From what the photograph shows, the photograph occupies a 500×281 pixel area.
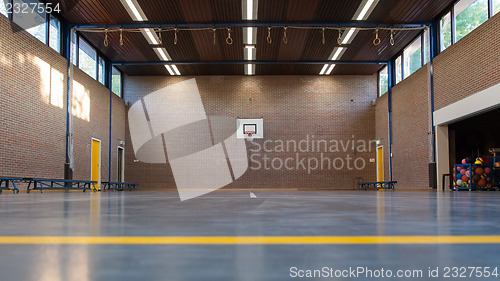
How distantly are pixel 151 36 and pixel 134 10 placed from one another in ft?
7.43

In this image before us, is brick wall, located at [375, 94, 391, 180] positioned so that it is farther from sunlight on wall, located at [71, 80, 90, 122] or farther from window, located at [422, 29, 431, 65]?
sunlight on wall, located at [71, 80, 90, 122]

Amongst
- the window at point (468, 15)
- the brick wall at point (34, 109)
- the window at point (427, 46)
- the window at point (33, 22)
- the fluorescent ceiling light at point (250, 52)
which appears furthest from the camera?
the fluorescent ceiling light at point (250, 52)

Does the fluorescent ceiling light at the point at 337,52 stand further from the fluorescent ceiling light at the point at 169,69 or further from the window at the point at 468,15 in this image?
the fluorescent ceiling light at the point at 169,69

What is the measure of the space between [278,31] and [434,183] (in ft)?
26.0

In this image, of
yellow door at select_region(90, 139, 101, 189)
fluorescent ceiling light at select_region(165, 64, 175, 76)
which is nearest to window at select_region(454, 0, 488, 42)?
fluorescent ceiling light at select_region(165, 64, 175, 76)

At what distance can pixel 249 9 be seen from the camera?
12.7m

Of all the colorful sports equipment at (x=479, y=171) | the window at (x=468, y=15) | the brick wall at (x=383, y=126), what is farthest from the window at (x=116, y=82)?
the colorful sports equipment at (x=479, y=171)

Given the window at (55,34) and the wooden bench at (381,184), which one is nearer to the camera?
the window at (55,34)

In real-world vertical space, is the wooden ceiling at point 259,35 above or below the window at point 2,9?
above

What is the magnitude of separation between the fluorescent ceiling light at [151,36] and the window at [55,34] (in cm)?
291

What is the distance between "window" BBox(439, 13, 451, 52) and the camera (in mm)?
13258

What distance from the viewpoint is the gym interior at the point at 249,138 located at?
1.00 meters

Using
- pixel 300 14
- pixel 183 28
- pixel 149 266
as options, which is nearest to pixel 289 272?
pixel 149 266

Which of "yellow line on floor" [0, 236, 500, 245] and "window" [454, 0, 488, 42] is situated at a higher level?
"window" [454, 0, 488, 42]
